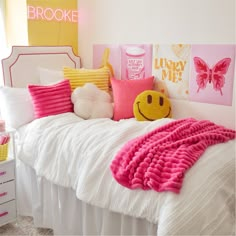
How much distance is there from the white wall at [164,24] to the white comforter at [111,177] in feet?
1.77

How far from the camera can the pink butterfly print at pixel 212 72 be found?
2107 millimetres

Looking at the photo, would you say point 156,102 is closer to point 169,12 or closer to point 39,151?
point 169,12

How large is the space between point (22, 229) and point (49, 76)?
118 centimetres

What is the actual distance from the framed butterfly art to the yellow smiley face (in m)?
0.23

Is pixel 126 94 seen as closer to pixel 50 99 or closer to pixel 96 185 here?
pixel 50 99

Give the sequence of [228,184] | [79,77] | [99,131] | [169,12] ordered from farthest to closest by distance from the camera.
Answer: [79,77], [169,12], [99,131], [228,184]

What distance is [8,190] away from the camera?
208 centimetres

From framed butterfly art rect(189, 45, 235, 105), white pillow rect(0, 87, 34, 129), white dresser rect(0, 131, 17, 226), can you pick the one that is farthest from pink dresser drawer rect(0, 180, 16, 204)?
framed butterfly art rect(189, 45, 235, 105)

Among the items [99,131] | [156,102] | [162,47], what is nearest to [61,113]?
[99,131]

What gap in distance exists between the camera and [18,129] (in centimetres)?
228

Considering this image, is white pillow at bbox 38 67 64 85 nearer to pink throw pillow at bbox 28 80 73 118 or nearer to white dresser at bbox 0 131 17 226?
pink throw pillow at bbox 28 80 73 118

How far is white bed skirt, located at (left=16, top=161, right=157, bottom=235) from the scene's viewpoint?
1553mm

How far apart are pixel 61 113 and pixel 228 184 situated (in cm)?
131

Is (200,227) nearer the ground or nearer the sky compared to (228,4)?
nearer the ground
